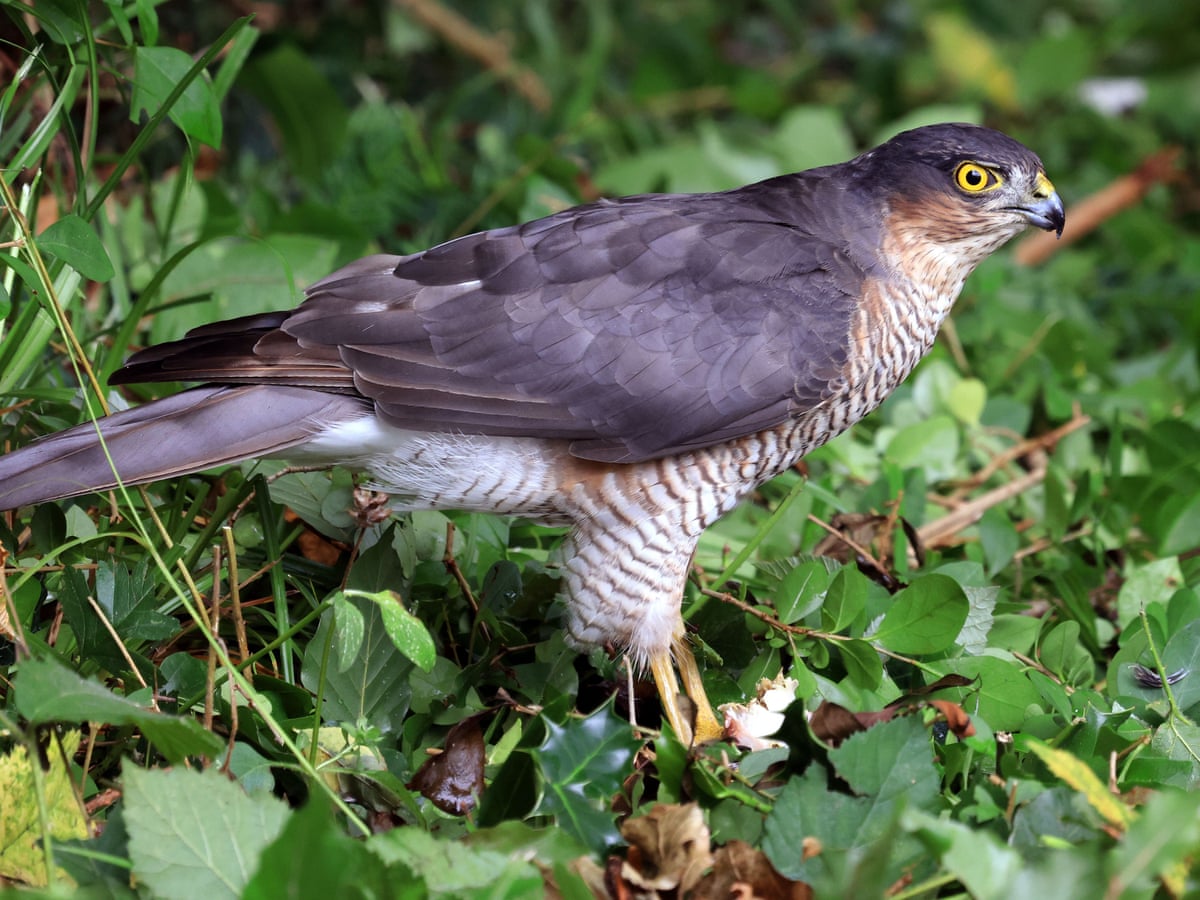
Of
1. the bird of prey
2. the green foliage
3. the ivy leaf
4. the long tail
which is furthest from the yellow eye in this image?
the long tail

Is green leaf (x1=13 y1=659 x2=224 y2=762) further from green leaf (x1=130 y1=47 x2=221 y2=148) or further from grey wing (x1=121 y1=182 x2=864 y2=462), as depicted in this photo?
green leaf (x1=130 y1=47 x2=221 y2=148)

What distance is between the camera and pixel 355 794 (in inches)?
105

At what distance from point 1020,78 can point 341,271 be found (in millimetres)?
5692

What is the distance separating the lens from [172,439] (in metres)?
2.83

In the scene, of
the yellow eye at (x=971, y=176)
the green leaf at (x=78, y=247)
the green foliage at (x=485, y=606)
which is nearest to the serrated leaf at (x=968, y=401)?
the green foliage at (x=485, y=606)

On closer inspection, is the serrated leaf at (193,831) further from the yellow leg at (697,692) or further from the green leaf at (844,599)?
the green leaf at (844,599)

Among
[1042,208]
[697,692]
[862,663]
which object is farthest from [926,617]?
[1042,208]

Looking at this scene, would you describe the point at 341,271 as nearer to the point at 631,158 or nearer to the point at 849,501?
the point at 849,501

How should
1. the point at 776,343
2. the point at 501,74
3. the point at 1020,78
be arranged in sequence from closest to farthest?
the point at 776,343
the point at 501,74
the point at 1020,78

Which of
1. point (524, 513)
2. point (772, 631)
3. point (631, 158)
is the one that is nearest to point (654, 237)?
point (524, 513)

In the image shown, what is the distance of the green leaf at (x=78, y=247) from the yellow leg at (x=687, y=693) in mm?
1572

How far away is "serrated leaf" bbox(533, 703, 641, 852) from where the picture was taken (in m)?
2.43

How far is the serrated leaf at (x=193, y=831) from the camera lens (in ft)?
6.90

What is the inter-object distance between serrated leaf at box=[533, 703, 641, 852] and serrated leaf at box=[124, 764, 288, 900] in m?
0.54
